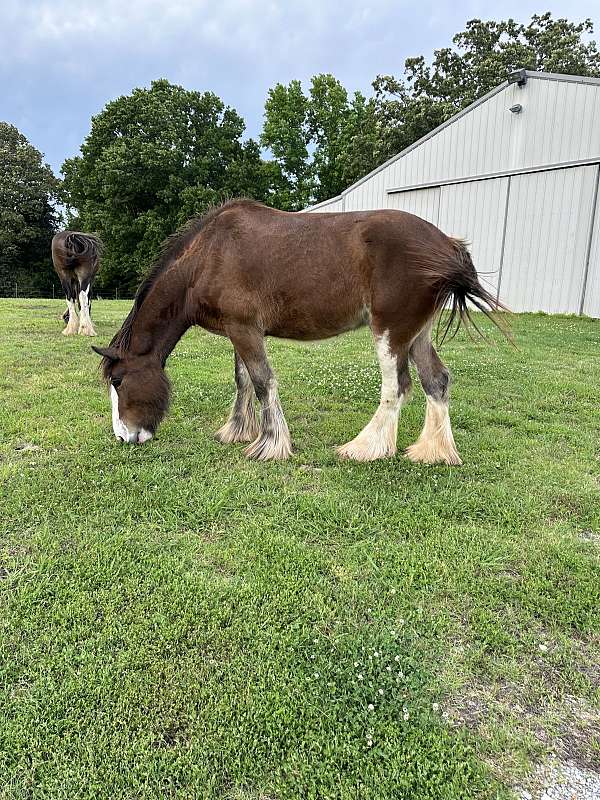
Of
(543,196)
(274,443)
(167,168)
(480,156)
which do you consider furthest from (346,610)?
(167,168)

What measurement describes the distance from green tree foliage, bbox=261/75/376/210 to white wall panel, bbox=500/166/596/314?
65.1 feet

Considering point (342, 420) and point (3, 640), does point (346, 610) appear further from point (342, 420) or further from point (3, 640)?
point (342, 420)

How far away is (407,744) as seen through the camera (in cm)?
150

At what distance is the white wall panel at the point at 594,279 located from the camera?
12.5m

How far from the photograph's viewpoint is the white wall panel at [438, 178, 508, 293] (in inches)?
567

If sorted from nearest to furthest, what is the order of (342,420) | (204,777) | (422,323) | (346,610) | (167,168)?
(204,777)
(346,610)
(422,323)
(342,420)
(167,168)

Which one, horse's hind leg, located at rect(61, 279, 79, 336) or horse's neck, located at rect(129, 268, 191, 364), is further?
horse's hind leg, located at rect(61, 279, 79, 336)

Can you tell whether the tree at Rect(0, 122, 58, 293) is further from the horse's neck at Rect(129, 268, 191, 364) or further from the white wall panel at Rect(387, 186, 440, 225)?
the horse's neck at Rect(129, 268, 191, 364)

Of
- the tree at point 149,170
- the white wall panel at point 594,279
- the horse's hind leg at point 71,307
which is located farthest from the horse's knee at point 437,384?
the tree at point 149,170

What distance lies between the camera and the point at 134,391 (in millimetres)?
3838

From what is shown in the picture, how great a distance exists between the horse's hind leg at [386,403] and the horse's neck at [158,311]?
5.32ft

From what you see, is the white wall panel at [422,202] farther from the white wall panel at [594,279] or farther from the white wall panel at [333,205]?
the white wall panel at [594,279]

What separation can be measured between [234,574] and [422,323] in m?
2.23

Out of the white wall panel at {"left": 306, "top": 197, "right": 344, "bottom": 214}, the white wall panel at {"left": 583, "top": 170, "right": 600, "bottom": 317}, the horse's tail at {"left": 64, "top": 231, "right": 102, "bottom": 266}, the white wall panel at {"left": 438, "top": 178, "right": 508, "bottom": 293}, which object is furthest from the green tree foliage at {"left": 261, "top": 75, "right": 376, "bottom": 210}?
the horse's tail at {"left": 64, "top": 231, "right": 102, "bottom": 266}
